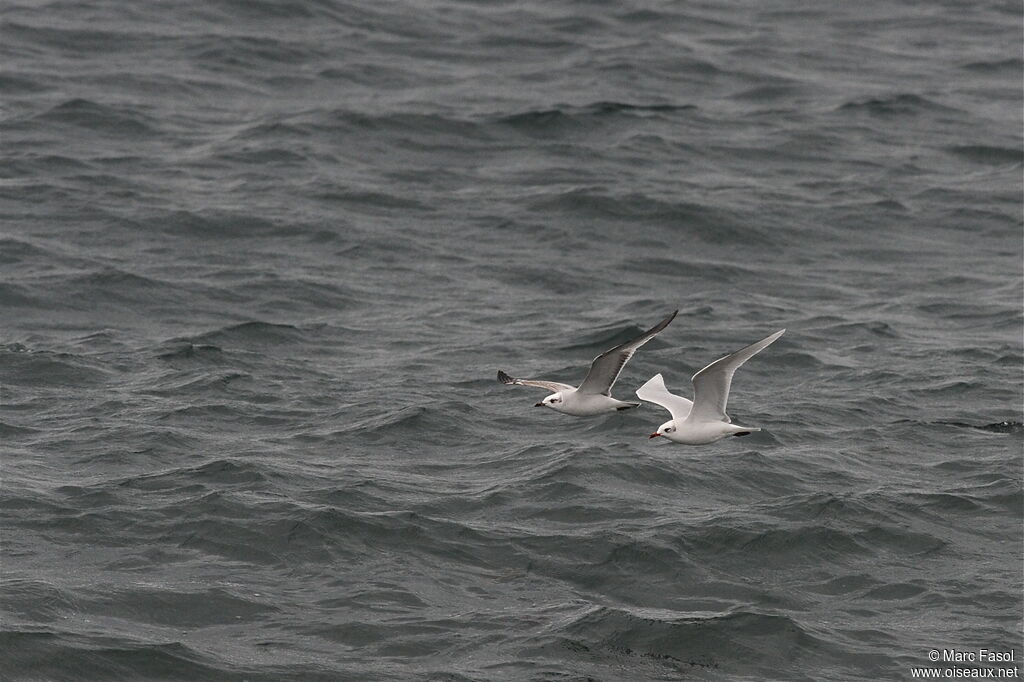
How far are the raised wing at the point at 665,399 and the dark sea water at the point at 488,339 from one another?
5.11 feet

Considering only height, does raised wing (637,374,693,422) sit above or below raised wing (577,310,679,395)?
below

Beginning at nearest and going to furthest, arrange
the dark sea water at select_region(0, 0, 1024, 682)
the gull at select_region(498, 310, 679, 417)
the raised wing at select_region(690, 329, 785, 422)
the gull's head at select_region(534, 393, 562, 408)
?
the raised wing at select_region(690, 329, 785, 422), the gull at select_region(498, 310, 679, 417), the dark sea water at select_region(0, 0, 1024, 682), the gull's head at select_region(534, 393, 562, 408)

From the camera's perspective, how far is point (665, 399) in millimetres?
17359

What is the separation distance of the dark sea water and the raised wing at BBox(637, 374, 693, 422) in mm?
1557

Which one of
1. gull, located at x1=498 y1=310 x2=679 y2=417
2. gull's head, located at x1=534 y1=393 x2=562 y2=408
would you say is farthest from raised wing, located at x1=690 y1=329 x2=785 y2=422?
gull's head, located at x1=534 y1=393 x2=562 y2=408

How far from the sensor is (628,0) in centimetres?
3866

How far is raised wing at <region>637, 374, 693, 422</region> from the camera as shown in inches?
666

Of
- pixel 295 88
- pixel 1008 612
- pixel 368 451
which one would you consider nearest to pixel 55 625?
pixel 368 451

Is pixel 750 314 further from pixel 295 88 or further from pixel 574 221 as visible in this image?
pixel 295 88

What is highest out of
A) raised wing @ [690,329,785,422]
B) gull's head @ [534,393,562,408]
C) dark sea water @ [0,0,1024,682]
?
raised wing @ [690,329,785,422]

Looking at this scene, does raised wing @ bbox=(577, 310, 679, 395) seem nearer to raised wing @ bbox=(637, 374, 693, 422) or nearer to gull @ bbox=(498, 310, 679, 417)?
A: gull @ bbox=(498, 310, 679, 417)

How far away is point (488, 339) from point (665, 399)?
5582 mm

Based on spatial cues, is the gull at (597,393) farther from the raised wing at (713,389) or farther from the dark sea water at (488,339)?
the dark sea water at (488,339)

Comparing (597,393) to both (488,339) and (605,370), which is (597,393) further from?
(488,339)
